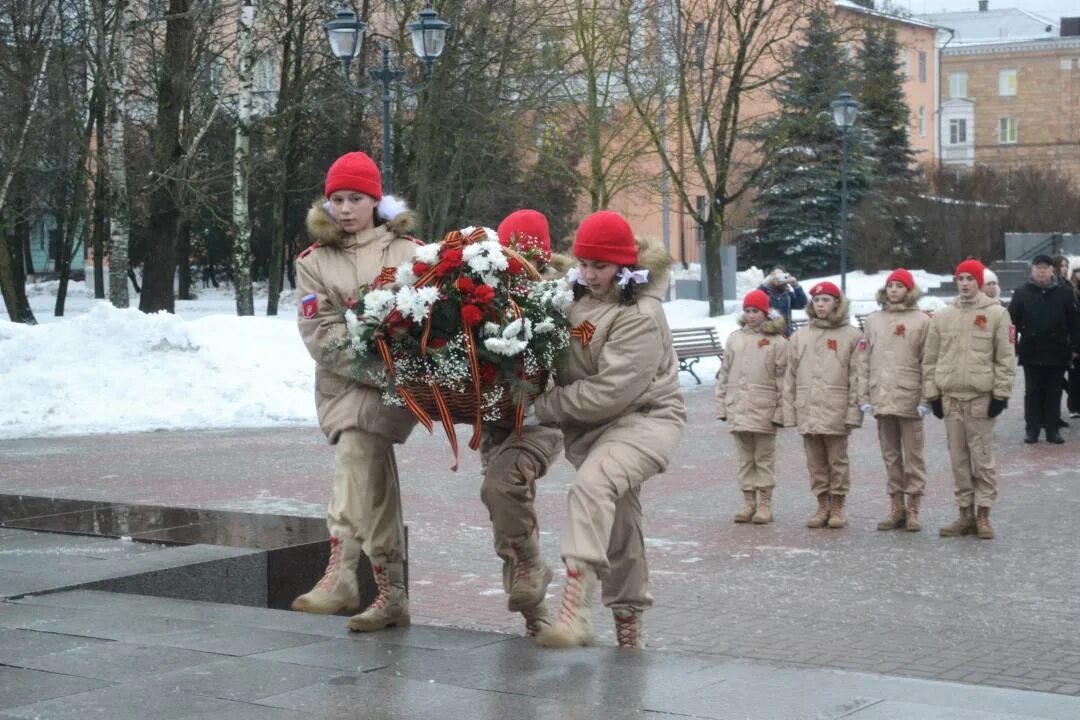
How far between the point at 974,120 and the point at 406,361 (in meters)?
88.7

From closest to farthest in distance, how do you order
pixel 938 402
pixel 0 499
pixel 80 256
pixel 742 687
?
1. pixel 742 687
2. pixel 0 499
3. pixel 938 402
4. pixel 80 256

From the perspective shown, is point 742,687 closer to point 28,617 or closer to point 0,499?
point 28,617

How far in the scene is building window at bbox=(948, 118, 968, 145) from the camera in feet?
295

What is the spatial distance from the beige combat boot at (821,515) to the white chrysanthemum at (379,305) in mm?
6354

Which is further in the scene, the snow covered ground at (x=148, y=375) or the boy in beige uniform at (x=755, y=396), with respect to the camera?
the snow covered ground at (x=148, y=375)

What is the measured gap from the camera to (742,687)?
17.7 feet

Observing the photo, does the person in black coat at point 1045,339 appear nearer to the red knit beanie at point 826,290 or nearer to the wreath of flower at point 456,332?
the red knit beanie at point 826,290

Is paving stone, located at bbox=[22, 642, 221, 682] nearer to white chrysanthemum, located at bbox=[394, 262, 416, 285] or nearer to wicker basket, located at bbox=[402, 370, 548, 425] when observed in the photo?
wicker basket, located at bbox=[402, 370, 548, 425]

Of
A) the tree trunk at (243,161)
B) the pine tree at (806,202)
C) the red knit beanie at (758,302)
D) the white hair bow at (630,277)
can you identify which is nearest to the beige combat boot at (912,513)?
the red knit beanie at (758,302)

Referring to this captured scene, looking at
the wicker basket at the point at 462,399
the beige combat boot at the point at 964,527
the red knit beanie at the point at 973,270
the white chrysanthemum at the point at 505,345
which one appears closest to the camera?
the white chrysanthemum at the point at 505,345

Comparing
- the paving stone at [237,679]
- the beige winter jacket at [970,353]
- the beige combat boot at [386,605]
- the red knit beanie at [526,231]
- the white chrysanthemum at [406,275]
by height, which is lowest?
the paving stone at [237,679]

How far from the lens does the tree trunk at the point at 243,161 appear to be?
2789cm

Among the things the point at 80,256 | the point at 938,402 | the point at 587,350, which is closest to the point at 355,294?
the point at 587,350

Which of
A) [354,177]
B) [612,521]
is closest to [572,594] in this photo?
[612,521]
